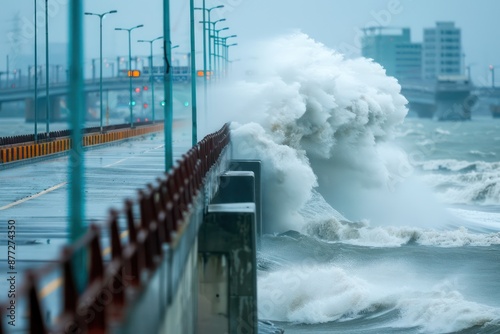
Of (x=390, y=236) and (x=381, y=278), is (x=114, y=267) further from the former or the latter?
(x=390, y=236)

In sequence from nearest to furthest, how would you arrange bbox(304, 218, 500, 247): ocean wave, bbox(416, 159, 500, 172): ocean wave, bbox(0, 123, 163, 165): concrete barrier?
bbox(304, 218, 500, 247): ocean wave
bbox(0, 123, 163, 165): concrete barrier
bbox(416, 159, 500, 172): ocean wave

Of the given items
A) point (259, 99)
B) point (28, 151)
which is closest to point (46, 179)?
point (28, 151)

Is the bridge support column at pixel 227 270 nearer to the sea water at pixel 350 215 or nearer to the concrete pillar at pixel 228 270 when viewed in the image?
the concrete pillar at pixel 228 270

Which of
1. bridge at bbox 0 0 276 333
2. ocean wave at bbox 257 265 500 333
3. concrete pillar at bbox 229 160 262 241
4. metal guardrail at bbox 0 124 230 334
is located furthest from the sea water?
metal guardrail at bbox 0 124 230 334

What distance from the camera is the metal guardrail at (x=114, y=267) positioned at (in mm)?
8370

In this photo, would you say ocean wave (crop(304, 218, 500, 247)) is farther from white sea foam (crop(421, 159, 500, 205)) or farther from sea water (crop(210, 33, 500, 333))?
white sea foam (crop(421, 159, 500, 205))

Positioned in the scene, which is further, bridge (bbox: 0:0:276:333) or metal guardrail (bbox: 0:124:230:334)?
bridge (bbox: 0:0:276:333)

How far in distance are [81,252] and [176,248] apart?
3.59 meters

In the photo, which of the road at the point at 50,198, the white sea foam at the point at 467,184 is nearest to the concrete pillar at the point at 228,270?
the road at the point at 50,198

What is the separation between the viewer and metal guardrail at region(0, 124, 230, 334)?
8.37m

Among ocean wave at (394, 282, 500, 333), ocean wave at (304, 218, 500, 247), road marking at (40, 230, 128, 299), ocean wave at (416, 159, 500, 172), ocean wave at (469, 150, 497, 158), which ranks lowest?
ocean wave at (469, 150, 497, 158)

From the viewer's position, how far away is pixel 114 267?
399 inches

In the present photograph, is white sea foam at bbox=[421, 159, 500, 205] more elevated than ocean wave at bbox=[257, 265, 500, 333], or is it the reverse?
ocean wave at bbox=[257, 265, 500, 333]

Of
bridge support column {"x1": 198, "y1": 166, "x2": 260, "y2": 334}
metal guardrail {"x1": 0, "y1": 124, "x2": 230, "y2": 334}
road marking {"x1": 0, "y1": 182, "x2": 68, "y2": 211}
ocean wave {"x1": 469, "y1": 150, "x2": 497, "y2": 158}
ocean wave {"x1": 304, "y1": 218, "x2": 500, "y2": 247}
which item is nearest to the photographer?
metal guardrail {"x1": 0, "y1": 124, "x2": 230, "y2": 334}
